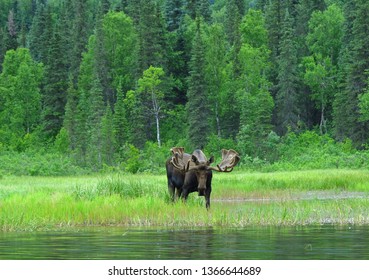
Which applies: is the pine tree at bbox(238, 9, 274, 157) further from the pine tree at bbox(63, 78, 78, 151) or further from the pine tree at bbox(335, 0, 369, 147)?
the pine tree at bbox(63, 78, 78, 151)

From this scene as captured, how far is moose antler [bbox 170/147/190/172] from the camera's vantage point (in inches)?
1011

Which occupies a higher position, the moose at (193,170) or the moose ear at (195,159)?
the moose ear at (195,159)

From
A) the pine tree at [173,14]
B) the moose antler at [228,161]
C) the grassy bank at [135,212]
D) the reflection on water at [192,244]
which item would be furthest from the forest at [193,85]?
the reflection on water at [192,244]

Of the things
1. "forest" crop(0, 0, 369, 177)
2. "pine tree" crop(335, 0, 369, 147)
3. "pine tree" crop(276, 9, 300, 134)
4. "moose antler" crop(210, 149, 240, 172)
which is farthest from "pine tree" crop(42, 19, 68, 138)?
"moose antler" crop(210, 149, 240, 172)

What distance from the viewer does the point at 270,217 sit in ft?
69.9

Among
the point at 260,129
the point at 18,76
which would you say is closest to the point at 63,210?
the point at 260,129

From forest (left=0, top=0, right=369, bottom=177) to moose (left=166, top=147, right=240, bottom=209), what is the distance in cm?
4369

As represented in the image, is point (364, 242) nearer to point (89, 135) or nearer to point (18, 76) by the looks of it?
point (89, 135)

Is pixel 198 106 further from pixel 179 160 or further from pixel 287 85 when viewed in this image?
pixel 179 160

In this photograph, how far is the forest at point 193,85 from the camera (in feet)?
266

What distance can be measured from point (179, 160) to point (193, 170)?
4.88ft

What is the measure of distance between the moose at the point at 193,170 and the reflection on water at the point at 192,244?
16.2 feet

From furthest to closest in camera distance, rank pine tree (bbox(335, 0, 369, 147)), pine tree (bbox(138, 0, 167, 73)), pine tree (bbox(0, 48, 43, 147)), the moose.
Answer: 1. pine tree (bbox(0, 48, 43, 147))
2. pine tree (bbox(138, 0, 167, 73))
3. pine tree (bbox(335, 0, 369, 147))
4. the moose

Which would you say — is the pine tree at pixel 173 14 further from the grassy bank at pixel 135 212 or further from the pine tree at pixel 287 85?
the grassy bank at pixel 135 212
